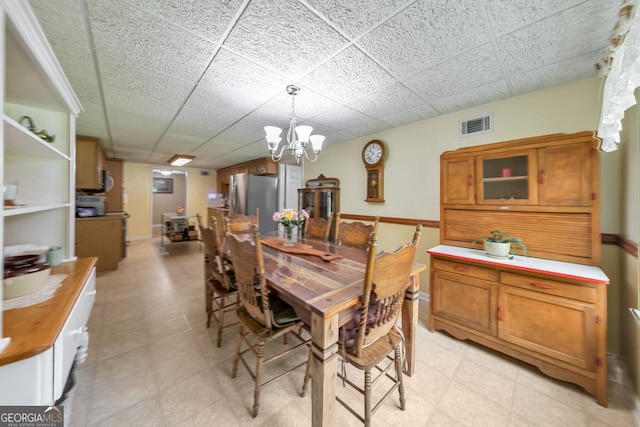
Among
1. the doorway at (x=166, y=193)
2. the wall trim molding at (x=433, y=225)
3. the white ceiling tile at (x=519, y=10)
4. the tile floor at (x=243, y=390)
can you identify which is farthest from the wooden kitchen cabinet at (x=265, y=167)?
the doorway at (x=166, y=193)

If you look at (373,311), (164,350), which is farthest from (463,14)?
(164,350)

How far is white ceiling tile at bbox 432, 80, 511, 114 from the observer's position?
206cm

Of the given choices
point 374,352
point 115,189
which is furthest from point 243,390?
point 115,189

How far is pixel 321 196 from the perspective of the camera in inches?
168

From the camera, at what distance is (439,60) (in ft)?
5.42

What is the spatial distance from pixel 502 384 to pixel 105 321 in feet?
11.9

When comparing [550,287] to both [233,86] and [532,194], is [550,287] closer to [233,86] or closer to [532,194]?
[532,194]

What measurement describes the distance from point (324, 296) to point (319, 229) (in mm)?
1684

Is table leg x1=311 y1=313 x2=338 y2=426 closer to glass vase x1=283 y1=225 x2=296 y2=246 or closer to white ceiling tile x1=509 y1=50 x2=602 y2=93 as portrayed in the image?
glass vase x1=283 y1=225 x2=296 y2=246

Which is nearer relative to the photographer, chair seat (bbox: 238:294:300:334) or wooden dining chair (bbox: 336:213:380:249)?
chair seat (bbox: 238:294:300:334)

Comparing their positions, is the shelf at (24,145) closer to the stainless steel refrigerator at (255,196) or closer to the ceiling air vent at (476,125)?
the stainless steel refrigerator at (255,196)

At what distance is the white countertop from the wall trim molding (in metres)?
0.22

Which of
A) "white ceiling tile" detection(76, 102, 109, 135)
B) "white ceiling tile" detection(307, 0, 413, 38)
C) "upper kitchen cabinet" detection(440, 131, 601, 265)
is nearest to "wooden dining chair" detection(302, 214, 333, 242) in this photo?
"upper kitchen cabinet" detection(440, 131, 601, 265)

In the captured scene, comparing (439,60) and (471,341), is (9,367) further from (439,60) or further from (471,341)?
(471,341)
